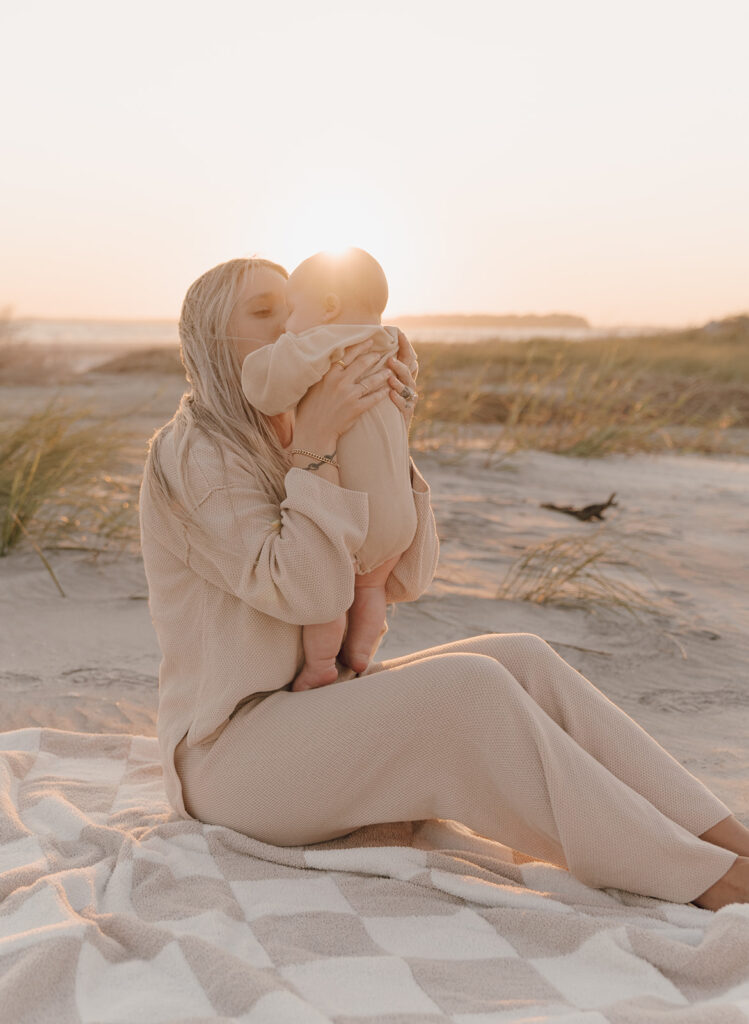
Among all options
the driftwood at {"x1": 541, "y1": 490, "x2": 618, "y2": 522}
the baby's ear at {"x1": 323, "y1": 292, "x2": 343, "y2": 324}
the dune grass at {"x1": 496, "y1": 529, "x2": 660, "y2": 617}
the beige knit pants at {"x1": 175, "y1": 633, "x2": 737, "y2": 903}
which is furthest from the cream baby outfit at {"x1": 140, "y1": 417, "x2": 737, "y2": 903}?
the driftwood at {"x1": 541, "y1": 490, "x2": 618, "y2": 522}

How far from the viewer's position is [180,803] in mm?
2479

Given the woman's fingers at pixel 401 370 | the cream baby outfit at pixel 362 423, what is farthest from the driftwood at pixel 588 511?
the cream baby outfit at pixel 362 423

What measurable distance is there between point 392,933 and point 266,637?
67cm

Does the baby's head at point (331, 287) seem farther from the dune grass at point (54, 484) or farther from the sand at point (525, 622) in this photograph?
the dune grass at point (54, 484)

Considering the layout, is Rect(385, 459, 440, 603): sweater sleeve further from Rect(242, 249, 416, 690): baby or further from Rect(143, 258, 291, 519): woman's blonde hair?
Rect(143, 258, 291, 519): woman's blonde hair

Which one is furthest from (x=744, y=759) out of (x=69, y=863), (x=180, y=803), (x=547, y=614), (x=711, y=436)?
(x=711, y=436)

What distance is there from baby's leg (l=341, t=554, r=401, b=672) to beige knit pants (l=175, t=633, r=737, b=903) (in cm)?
17

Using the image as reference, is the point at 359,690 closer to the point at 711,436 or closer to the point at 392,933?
the point at 392,933

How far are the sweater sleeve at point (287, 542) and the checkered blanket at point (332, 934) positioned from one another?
585 millimetres

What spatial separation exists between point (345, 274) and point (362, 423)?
13.2 inches

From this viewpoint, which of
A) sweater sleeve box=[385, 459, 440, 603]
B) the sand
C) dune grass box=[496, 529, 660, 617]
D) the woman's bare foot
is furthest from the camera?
dune grass box=[496, 529, 660, 617]

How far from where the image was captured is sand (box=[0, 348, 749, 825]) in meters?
3.65

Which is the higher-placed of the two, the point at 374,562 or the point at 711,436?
the point at 374,562

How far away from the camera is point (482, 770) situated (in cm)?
223
